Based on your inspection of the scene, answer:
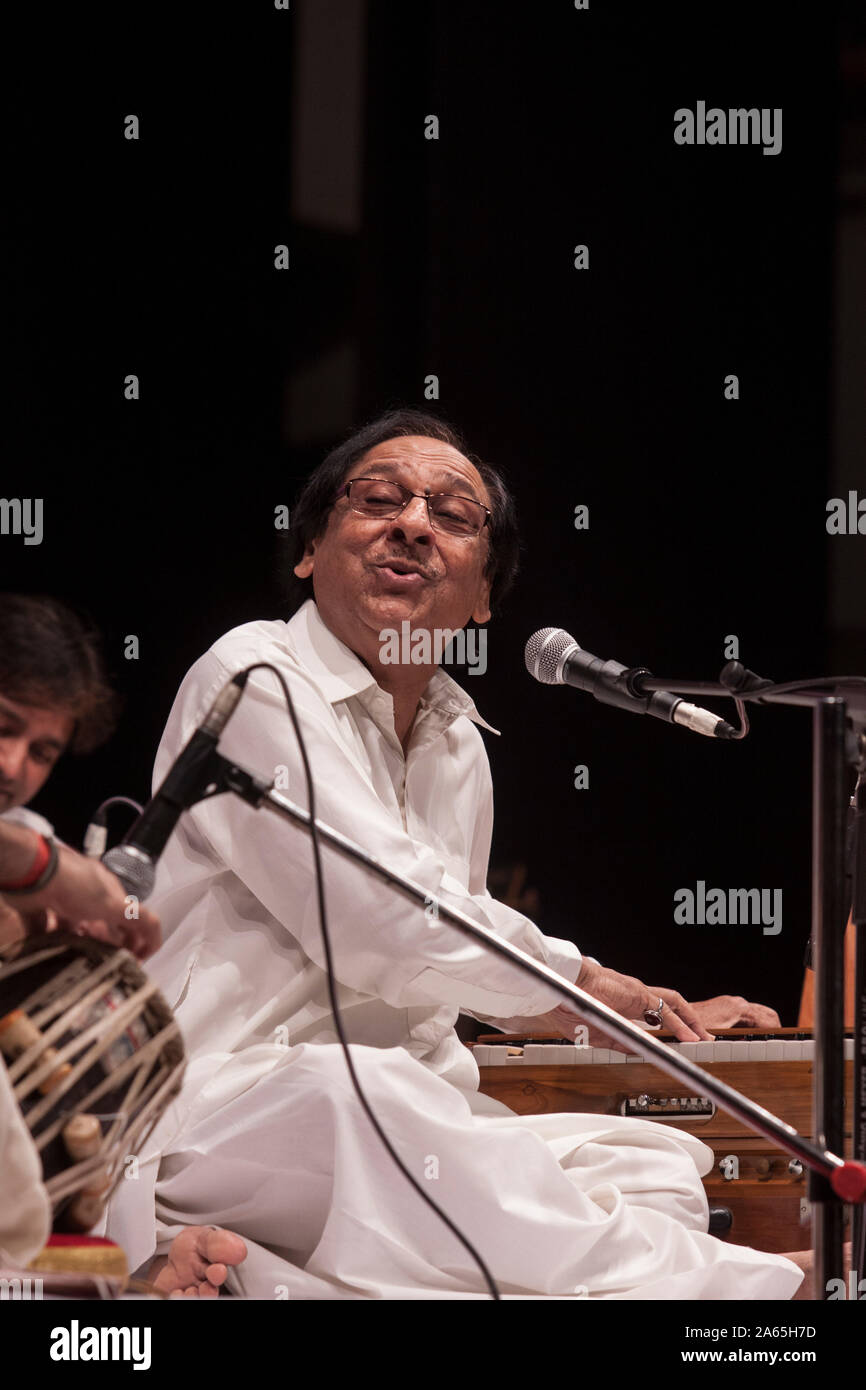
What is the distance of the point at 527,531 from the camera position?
13.0ft

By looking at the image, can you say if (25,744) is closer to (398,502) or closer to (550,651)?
(550,651)

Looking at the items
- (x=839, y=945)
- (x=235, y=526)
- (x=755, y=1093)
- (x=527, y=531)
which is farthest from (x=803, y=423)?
(x=839, y=945)

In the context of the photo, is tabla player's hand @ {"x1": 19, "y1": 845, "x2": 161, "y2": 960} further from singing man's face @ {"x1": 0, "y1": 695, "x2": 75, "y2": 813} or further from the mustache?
the mustache

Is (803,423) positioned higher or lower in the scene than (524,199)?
lower

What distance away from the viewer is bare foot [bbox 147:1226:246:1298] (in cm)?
213

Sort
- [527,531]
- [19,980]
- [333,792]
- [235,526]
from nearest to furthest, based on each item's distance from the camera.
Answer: [19,980] → [333,792] → [235,526] → [527,531]

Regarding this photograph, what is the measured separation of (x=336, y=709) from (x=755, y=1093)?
3.70 ft

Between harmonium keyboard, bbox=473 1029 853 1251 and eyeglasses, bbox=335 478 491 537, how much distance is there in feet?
3.61

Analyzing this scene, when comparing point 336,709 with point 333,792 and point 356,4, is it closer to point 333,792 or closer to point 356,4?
point 333,792

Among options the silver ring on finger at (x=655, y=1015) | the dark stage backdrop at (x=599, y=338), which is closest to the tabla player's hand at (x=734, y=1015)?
the silver ring on finger at (x=655, y=1015)

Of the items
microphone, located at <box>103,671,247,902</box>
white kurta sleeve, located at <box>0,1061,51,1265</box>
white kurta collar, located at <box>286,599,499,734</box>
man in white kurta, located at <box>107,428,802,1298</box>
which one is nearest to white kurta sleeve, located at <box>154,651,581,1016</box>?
man in white kurta, located at <box>107,428,802,1298</box>

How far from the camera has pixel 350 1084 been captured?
85.6 inches

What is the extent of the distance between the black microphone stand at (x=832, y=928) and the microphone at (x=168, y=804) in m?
0.79

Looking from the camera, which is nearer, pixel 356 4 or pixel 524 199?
pixel 356 4
